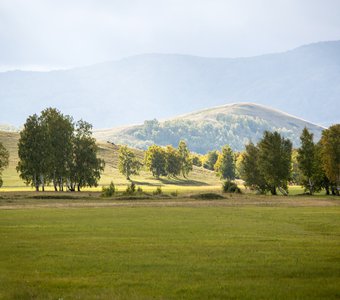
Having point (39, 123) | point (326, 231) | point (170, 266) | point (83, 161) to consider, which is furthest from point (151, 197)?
point (170, 266)

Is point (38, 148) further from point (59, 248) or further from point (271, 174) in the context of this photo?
point (59, 248)

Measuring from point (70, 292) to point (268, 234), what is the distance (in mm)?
22106

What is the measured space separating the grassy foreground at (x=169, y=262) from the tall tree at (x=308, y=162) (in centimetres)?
7419

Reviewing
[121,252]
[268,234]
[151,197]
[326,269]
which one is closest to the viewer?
[326,269]

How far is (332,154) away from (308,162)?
8735 millimetres

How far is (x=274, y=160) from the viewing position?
118 meters

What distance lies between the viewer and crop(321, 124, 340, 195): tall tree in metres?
110

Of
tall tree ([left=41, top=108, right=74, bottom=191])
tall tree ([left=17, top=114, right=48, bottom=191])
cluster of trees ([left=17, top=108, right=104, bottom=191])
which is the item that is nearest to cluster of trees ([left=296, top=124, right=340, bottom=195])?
cluster of trees ([left=17, top=108, right=104, bottom=191])

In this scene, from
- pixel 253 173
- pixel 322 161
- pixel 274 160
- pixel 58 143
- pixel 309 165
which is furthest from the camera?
pixel 253 173

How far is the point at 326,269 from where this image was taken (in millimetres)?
25031

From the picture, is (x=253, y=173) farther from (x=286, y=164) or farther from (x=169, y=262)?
(x=169, y=262)

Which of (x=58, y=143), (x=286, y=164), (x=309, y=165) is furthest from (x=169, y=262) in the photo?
(x=309, y=165)

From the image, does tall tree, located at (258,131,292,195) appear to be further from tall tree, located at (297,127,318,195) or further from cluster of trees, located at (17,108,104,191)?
cluster of trees, located at (17,108,104,191)

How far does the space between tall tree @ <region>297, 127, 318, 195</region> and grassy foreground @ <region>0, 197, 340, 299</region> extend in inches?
2921
